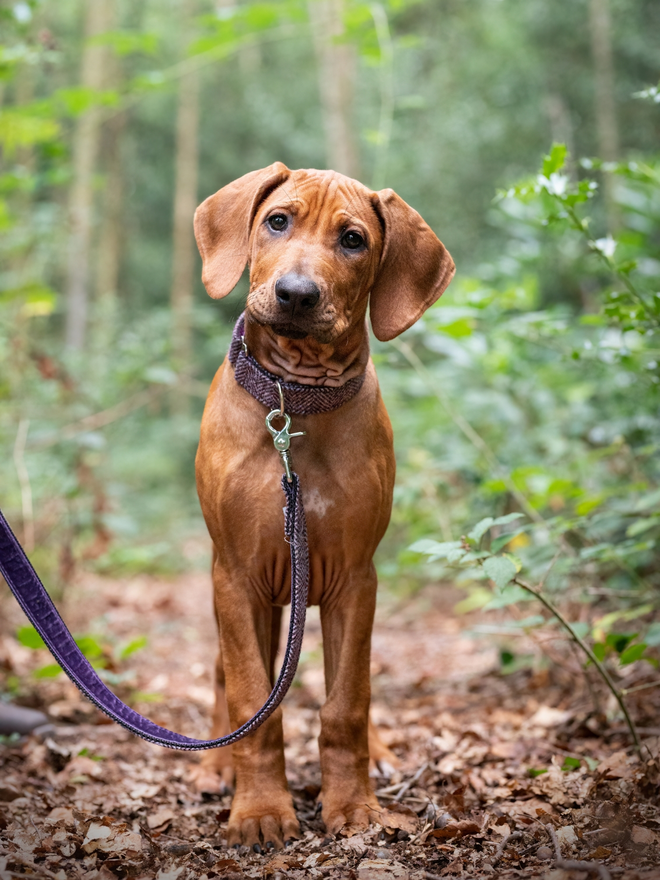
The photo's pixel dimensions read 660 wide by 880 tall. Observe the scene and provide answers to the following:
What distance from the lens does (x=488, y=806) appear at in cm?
289

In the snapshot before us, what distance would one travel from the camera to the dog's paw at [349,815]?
2758 millimetres

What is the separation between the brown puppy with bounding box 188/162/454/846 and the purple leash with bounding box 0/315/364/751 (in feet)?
0.16

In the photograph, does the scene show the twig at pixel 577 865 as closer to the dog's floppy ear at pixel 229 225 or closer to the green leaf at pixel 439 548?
the green leaf at pixel 439 548

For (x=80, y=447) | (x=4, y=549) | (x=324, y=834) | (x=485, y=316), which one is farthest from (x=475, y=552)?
(x=80, y=447)

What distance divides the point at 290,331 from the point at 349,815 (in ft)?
5.63

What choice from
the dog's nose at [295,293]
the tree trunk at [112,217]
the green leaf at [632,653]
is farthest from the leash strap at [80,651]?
the tree trunk at [112,217]

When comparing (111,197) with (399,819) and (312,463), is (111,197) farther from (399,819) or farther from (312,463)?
(399,819)

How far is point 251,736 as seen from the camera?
2.83 meters

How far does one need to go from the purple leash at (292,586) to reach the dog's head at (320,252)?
0.25m

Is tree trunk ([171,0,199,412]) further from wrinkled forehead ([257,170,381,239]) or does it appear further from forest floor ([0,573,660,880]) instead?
wrinkled forehead ([257,170,381,239])

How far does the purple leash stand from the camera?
8.43 ft

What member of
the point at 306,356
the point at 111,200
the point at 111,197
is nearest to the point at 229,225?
the point at 306,356

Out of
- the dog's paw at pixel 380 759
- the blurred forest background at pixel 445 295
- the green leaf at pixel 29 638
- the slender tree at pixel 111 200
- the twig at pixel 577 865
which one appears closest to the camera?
the twig at pixel 577 865

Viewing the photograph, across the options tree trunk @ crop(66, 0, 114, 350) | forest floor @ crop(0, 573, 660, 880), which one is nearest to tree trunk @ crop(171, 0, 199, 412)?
tree trunk @ crop(66, 0, 114, 350)
